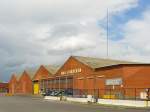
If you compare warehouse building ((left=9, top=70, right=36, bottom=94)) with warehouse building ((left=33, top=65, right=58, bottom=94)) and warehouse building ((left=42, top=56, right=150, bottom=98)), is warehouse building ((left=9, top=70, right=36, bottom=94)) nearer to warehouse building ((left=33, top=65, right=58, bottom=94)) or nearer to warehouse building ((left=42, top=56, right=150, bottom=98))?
warehouse building ((left=33, top=65, right=58, bottom=94))

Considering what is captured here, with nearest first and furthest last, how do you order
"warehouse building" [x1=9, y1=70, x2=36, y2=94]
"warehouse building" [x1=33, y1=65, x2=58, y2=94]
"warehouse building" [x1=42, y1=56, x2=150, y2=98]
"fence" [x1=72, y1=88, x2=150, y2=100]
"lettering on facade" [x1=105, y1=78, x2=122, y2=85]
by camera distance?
"fence" [x1=72, y1=88, x2=150, y2=100]
"warehouse building" [x1=42, y1=56, x2=150, y2=98]
"lettering on facade" [x1=105, y1=78, x2=122, y2=85]
"warehouse building" [x1=33, y1=65, x2=58, y2=94]
"warehouse building" [x1=9, y1=70, x2=36, y2=94]

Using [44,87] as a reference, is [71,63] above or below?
above

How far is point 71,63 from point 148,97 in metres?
41.7

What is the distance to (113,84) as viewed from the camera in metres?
63.8

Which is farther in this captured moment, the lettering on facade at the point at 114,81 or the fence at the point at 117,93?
the lettering on facade at the point at 114,81

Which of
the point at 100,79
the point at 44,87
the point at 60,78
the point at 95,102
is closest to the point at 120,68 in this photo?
the point at 100,79

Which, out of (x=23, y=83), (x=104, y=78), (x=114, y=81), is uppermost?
(x=104, y=78)

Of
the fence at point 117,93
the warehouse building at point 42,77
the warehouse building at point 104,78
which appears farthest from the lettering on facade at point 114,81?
the warehouse building at point 42,77

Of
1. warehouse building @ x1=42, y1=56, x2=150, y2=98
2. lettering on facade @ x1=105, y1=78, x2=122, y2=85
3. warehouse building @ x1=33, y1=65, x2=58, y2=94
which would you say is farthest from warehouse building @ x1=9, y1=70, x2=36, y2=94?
lettering on facade @ x1=105, y1=78, x2=122, y2=85

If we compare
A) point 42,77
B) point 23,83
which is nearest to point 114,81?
point 42,77

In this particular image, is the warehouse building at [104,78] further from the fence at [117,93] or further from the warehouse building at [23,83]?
the warehouse building at [23,83]

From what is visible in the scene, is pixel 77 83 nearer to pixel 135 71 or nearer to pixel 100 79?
pixel 100 79

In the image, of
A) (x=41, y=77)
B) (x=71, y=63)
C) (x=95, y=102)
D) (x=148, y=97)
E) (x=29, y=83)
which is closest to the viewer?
(x=148, y=97)

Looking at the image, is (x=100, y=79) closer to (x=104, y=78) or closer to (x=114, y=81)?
(x=104, y=78)
